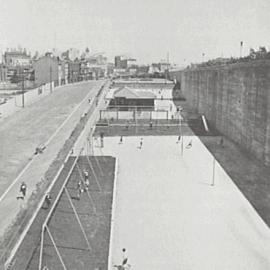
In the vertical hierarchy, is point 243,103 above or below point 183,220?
above

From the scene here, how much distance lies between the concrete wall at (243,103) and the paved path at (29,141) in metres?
8.84

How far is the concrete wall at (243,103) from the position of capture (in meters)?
17.2

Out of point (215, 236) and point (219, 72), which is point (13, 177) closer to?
point (215, 236)

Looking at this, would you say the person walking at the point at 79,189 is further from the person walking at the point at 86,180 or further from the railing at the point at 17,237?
the railing at the point at 17,237

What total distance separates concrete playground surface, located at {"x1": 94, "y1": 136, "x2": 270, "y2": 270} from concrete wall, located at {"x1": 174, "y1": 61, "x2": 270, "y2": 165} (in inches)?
92.4

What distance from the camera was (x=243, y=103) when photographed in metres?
20.3

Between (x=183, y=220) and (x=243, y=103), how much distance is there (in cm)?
1065

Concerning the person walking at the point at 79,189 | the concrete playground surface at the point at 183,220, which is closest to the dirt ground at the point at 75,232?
the person walking at the point at 79,189

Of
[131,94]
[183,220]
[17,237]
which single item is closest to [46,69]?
[131,94]

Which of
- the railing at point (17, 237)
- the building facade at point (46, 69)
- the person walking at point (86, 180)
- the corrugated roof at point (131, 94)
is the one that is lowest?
the person walking at point (86, 180)

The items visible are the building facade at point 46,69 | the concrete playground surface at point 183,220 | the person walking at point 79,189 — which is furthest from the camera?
the building facade at point 46,69

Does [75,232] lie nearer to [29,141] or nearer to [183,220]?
[183,220]

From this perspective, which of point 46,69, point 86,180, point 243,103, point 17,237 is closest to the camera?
point 17,237

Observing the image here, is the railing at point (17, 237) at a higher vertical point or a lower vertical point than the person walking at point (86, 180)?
higher
